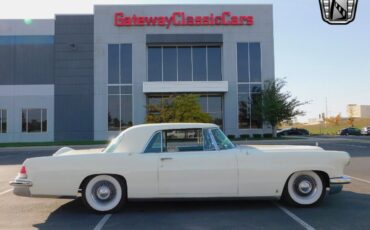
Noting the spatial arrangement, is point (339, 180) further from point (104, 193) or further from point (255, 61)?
point (255, 61)

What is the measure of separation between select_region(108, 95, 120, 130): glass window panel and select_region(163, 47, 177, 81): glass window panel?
483cm

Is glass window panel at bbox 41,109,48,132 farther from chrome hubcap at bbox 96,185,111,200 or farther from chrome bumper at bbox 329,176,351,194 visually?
chrome bumper at bbox 329,176,351,194

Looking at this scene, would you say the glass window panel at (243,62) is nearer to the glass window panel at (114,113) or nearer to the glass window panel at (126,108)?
the glass window panel at (126,108)

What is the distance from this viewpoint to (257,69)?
3347 centimetres

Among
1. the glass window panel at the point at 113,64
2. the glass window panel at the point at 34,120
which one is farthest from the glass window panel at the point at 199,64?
the glass window panel at the point at 34,120

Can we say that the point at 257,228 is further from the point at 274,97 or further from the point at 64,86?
the point at 64,86

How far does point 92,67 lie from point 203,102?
1051 centimetres

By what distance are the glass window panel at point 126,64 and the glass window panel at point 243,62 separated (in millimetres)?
9771

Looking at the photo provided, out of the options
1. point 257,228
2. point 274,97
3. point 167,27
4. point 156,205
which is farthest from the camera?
point 167,27

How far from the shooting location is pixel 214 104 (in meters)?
33.9

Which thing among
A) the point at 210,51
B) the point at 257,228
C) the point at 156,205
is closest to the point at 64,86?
the point at 210,51

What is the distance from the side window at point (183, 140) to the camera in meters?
6.44

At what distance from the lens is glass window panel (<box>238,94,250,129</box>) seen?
33.2 m

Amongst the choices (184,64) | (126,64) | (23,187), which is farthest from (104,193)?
(184,64)
